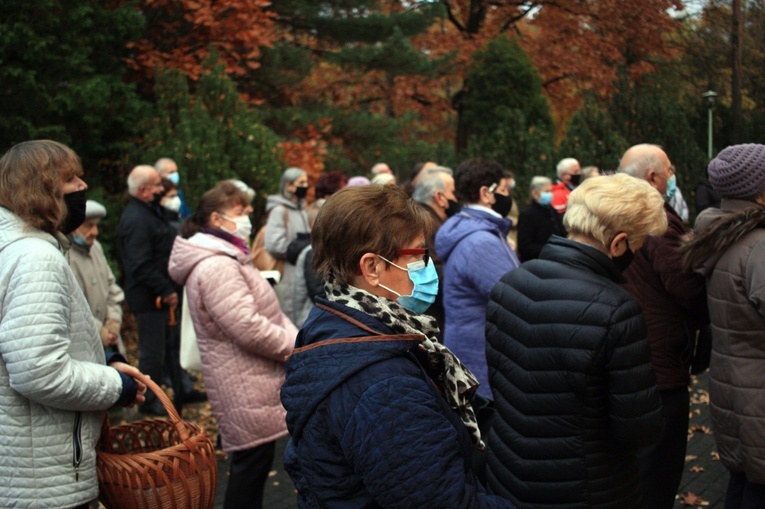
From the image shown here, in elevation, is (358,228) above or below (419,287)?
above

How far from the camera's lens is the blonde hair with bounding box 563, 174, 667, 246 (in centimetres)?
311

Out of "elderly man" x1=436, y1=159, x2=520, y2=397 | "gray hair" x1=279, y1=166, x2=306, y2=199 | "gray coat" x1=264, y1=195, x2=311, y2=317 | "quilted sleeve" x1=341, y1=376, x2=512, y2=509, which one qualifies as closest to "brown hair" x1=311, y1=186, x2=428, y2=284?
"quilted sleeve" x1=341, y1=376, x2=512, y2=509

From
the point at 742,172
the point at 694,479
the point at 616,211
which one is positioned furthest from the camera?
the point at 694,479

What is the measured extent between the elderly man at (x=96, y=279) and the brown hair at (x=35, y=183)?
256cm

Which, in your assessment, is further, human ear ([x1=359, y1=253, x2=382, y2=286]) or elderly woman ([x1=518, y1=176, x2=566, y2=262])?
elderly woman ([x1=518, y1=176, x2=566, y2=262])

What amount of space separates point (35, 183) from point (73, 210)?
21cm

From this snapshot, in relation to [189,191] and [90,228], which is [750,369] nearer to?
[90,228]

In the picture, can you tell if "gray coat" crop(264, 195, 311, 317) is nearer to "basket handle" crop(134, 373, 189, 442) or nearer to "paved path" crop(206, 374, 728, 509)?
"paved path" crop(206, 374, 728, 509)

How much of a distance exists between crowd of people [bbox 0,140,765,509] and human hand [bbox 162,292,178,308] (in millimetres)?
1188

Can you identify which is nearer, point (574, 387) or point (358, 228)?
point (358, 228)

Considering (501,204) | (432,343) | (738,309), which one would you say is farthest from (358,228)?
(501,204)

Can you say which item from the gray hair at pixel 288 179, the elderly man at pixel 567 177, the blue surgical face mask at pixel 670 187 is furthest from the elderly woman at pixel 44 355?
the elderly man at pixel 567 177

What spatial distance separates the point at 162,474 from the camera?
9.24 feet

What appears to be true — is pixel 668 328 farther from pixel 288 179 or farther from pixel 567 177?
pixel 567 177
